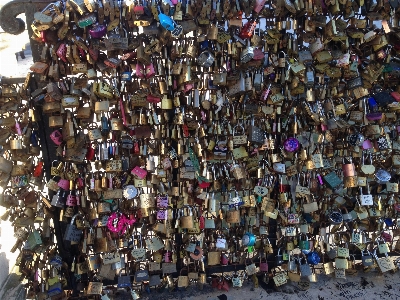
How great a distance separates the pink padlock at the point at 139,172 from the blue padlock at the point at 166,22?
1236 mm

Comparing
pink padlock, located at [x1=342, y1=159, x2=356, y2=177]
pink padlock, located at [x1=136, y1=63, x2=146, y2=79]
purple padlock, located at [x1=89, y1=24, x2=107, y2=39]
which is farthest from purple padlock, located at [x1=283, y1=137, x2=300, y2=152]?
purple padlock, located at [x1=89, y1=24, x2=107, y2=39]

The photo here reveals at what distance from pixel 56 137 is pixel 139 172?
0.76 meters

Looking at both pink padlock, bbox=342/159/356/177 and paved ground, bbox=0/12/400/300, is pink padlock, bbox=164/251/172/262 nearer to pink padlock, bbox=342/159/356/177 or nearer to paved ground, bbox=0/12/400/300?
paved ground, bbox=0/12/400/300

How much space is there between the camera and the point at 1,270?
12.7ft

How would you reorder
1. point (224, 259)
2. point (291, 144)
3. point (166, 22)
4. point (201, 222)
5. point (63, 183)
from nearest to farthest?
point (166, 22) → point (63, 183) → point (291, 144) → point (201, 222) → point (224, 259)

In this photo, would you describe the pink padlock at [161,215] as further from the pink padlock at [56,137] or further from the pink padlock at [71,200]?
the pink padlock at [56,137]

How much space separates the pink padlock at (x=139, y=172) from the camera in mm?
3430

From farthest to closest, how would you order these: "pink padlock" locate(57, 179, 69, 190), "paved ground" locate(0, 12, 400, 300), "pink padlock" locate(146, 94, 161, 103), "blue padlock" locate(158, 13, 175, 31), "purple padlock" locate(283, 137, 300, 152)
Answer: "paved ground" locate(0, 12, 400, 300) < "purple padlock" locate(283, 137, 300, 152) < "pink padlock" locate(57, 179, 69, 190) < "pink padlock" locate(146, 94, 161, 103) < "blue padlock" locate(158, 13, 175, 31)

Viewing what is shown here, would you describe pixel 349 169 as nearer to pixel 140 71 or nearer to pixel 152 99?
pixel 152 99

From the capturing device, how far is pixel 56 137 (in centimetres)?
329

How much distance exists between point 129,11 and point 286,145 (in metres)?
1.79

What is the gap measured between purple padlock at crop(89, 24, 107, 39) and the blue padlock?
459 mm

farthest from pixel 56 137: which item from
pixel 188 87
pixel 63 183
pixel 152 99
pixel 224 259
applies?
pixel 224 259

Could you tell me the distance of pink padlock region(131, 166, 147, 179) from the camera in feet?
11.3
